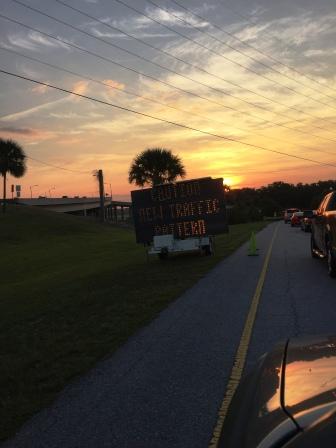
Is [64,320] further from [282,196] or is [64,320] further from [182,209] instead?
[282,196]

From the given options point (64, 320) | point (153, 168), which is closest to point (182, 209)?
point (64, 320)

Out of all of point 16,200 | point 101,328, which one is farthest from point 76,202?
point 101,328

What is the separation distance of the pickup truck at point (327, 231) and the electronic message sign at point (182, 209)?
459cm

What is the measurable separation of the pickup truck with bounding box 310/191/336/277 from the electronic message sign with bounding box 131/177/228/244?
459 centimetres

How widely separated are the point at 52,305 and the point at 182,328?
5091 millimetres

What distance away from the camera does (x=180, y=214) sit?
67.2 ft

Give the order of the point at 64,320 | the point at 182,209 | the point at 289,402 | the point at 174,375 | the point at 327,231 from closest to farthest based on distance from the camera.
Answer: the point at 289,402
the point at 174,375
the point at 64,320
the point at 327,231
the point at 182,209

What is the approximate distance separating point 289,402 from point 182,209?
59.9 ft

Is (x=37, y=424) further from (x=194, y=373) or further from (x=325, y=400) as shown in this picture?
(x=325, y=400)

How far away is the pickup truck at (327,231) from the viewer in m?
12.7

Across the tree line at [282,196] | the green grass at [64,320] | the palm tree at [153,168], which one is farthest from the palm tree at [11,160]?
the tree line at [282,196]

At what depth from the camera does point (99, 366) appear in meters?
6.52

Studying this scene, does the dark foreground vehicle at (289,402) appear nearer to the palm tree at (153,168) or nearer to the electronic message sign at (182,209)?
the electronic message sign at (182,209)

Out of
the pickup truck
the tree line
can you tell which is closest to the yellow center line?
the pickup truck
